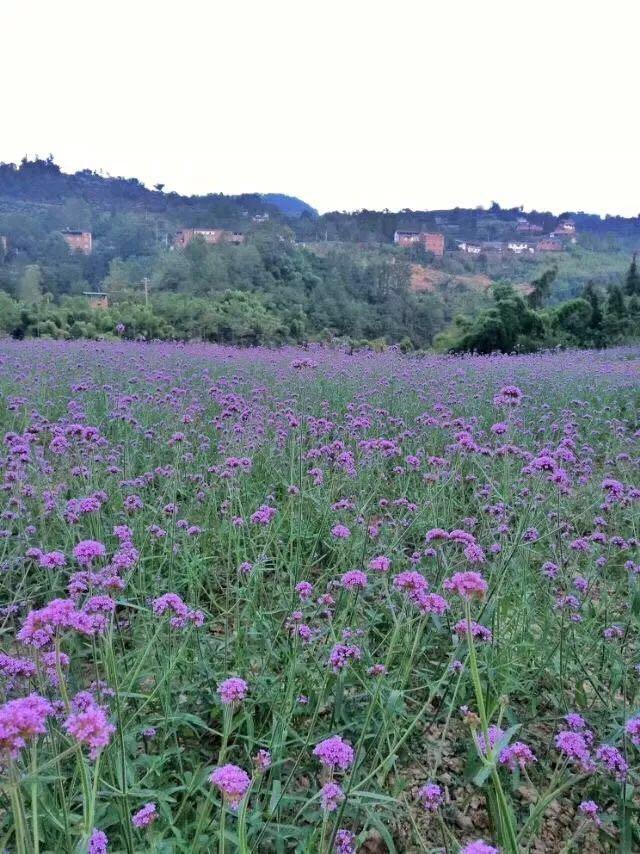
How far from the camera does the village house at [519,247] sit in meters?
70.0

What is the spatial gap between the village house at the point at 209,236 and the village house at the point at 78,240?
594 centimetres

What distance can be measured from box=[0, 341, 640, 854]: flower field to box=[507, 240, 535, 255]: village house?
70.5 meters

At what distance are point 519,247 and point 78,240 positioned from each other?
156 feet

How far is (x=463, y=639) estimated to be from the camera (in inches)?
79.2

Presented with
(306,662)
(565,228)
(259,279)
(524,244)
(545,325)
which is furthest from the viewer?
(565,228)

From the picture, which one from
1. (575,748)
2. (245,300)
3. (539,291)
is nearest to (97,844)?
(575,748)

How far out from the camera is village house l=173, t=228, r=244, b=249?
4181 centimetres

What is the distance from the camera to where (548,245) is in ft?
242

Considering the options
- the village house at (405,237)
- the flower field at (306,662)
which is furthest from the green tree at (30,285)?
the village house at (405,237)

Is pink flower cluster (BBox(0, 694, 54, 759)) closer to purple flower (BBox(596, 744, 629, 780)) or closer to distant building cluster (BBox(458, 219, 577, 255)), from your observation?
purple flower (BBox(596, 744, 629, 780))

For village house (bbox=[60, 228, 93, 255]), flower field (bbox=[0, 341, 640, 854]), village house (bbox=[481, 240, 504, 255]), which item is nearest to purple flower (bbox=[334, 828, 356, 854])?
flower field (bbox=[0, 341, 640, 854])

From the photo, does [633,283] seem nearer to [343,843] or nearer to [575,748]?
[575,748]

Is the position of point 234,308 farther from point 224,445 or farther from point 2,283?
point 224,445

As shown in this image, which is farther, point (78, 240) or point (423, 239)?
point (423, 239)
